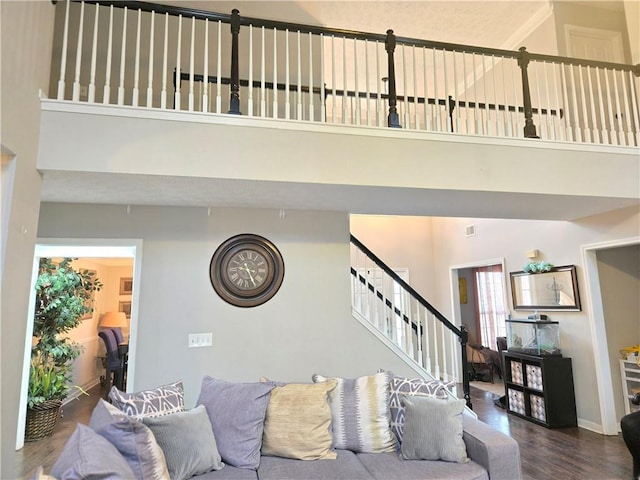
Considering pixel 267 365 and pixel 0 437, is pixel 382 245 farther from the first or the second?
pixel 0 437

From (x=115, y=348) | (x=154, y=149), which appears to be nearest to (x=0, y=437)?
(x=154, y=149)

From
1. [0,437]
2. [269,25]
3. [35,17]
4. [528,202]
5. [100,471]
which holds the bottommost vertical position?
[0,437]

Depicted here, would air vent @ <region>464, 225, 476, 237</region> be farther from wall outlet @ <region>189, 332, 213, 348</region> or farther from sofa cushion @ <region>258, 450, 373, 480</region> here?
sofa cushion @ <region>258, 450, 373, 480</region>

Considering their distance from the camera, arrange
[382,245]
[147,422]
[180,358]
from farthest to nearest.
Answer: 1. [382,245]
2. [180,358]
3. [147,422]

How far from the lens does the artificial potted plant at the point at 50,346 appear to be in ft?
13.8

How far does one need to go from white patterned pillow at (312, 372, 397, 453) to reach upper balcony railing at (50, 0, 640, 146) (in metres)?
2.02

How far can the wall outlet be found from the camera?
12.2 feet

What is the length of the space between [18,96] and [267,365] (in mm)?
2861

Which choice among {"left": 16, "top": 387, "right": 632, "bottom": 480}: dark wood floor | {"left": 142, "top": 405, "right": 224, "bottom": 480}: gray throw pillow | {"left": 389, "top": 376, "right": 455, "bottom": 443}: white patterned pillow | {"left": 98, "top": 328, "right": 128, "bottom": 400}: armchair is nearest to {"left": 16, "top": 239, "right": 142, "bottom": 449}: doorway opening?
{"left": 16, "top": 387, "right": 632, "bottom": 480}: dark wood floor

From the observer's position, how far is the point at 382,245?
24.8ft

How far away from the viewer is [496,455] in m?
2.33

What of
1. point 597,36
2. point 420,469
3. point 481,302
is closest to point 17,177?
point 420,469

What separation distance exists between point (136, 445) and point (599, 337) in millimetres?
4823

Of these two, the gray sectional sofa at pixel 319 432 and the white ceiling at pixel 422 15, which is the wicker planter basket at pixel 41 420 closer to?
the gray sectional sofa at pixel 319 432
